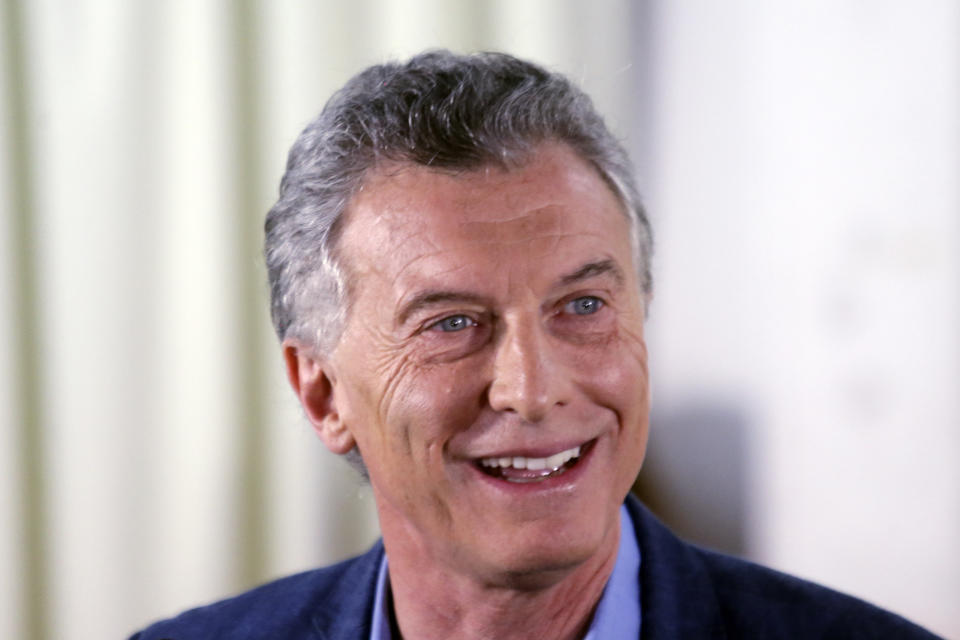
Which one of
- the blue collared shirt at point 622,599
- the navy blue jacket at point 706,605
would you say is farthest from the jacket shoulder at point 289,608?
the blue collared shirt at point 622,599

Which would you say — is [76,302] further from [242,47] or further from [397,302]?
[397,302]

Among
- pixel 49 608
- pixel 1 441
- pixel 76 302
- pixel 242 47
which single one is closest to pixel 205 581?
pixel 49 608

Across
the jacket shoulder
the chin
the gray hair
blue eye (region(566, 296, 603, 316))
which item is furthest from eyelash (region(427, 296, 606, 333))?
the jacket shoulder

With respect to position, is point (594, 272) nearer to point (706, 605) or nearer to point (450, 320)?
point (450, 320)

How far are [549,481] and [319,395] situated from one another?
40 cm

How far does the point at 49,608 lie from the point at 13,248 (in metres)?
0.81

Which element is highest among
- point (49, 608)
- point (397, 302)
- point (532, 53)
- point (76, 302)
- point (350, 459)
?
A: point (532, 53)

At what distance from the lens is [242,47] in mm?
A: 2211

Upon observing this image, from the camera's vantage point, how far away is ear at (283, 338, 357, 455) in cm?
142

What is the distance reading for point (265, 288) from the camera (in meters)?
2.23

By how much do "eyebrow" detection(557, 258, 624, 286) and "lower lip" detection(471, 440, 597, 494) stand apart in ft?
0.67

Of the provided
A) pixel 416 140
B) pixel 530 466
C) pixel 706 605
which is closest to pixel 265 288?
pixel 416 140

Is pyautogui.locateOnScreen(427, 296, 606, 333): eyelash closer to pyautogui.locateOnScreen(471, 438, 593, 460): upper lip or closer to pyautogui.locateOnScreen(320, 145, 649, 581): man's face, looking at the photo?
pyautogui.locateOnScreen(320, 145, 649, 581): man's face

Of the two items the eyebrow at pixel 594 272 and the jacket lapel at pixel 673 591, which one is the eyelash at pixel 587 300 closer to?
the eyebrow at pixel 594 272
